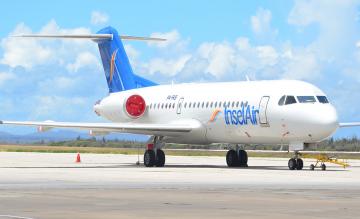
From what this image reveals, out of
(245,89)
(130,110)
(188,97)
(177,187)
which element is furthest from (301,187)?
(130,110)

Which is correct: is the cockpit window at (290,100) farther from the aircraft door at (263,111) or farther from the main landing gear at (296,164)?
the main landing gear at (296,164)

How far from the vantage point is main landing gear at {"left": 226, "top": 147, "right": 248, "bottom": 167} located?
46594mm

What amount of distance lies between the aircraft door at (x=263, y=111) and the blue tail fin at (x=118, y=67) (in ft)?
38.8

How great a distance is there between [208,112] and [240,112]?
2.66 meters

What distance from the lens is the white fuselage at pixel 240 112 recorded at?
40500 mm

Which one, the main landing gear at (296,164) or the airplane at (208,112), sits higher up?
the airplane at (208,112)

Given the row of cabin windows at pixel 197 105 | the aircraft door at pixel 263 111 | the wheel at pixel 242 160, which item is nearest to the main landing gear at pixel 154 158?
the row of cabin windows at pixel 197 105

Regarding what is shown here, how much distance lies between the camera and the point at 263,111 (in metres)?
41.8

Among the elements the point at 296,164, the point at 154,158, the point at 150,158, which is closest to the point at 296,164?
the point at 296,164

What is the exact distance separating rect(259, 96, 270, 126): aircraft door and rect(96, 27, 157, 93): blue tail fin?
11825mm

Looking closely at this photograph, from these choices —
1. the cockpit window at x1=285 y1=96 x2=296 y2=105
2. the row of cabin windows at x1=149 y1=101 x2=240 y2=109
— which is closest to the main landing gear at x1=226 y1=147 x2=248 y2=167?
the row of cabin windows at x1=149 y1=101 x2=240 y2=109

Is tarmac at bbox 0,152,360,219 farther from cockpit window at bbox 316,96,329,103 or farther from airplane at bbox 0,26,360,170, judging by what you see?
cockpit window at bbox 316,96,329,103

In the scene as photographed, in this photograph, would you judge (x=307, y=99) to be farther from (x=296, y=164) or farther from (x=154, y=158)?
(x=154, y=158)

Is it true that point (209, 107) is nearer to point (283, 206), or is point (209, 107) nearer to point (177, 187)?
point (177, 187)
